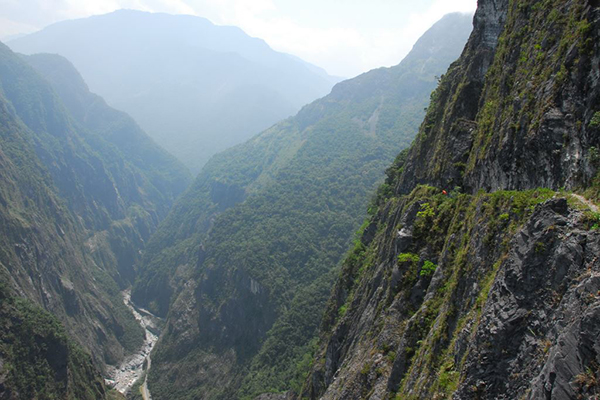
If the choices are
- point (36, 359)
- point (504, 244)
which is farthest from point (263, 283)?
point (504, 244)

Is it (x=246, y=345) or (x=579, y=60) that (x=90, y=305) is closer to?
(x=246, y=345)

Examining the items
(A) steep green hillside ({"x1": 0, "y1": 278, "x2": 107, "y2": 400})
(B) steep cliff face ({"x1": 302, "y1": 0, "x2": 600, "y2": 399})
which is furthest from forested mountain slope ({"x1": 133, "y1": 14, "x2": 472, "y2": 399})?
(B) steep cliff face ({"x1": 302, "y1": 0, "x2": 600, "y2": 399})

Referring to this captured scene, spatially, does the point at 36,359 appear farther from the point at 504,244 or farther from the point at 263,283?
the point at 504,244

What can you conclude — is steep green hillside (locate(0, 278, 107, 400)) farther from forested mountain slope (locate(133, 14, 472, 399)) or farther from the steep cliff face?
the steep cliff face

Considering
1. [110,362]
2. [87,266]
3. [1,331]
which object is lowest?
[110,362]

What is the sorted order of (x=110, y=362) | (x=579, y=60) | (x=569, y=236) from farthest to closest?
(x=110, y=362) < (x=579, y=60) < (x=569, y=236)

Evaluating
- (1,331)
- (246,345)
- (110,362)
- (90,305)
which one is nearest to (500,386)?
(1,331)

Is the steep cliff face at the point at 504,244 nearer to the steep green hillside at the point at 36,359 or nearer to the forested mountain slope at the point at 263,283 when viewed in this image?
the forested mountain slope at the point at 263,283

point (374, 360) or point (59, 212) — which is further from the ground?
point (374, 360)

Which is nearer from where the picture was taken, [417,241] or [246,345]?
[417,241]
